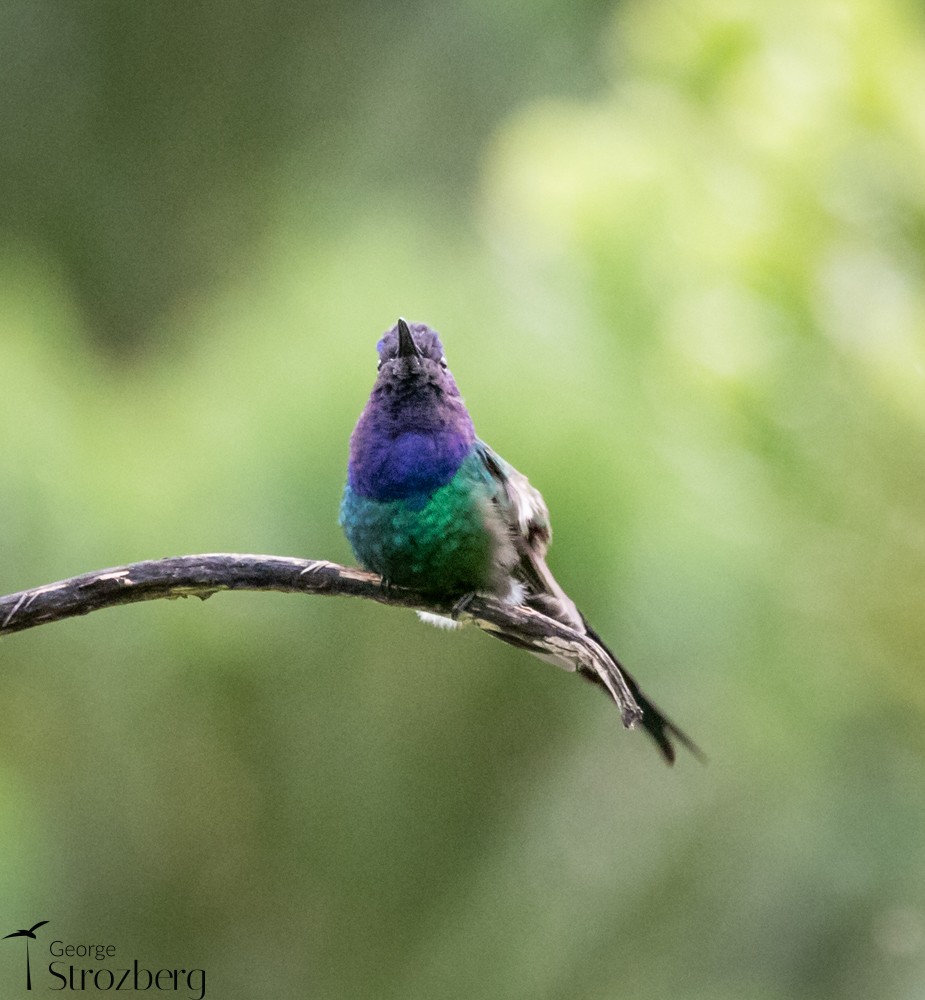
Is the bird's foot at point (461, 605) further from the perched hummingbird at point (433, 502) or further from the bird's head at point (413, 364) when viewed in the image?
the bird's head at point (413, 364)

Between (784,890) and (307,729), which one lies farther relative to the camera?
(784,890)

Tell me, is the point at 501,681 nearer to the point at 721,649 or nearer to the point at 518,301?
the point at 721,649

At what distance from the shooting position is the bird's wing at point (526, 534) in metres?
1.21

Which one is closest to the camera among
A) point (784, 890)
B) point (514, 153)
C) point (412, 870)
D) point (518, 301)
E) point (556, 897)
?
point (514, 153)

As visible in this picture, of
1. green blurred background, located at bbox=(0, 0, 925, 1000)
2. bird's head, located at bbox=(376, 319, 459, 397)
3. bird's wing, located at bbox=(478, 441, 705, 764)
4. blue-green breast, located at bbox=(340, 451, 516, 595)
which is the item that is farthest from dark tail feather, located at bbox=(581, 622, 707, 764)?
green blurred background, located at bbox=(0, 0, 925, 1000)

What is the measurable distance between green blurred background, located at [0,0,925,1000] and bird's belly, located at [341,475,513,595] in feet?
1.47

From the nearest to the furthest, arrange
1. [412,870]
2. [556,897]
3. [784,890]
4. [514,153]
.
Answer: [514,153]
[412,870]
[556,897]
[784,890]

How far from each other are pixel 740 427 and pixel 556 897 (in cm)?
104

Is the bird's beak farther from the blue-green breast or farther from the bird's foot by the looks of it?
the bird's foot

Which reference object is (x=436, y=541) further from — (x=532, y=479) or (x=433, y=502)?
(x=532, y=479)

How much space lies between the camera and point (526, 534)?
4.03ft

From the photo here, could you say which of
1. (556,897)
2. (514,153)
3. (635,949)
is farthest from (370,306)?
(635,949)

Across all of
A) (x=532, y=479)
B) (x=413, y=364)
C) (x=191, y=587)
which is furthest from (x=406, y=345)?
(x=532, y=479)

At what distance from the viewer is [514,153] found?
1.77 m
